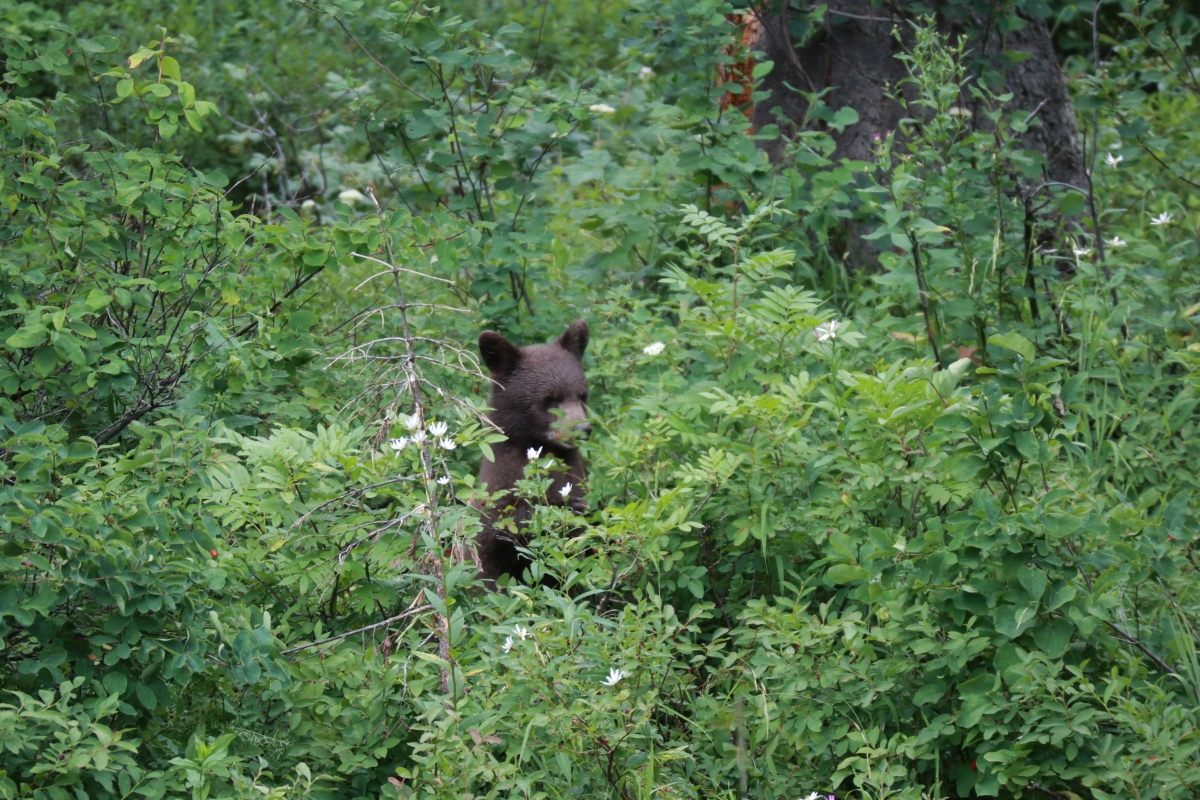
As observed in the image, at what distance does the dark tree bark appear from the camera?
7.05 metres

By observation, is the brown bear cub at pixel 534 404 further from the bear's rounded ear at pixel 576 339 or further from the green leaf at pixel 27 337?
the green leaf at pixel 27 337

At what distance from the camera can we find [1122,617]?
3.80 meters

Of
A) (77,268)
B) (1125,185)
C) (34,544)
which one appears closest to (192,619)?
(34,544)

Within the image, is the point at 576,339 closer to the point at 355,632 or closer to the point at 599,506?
the point at 599,506

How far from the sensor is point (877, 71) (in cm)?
718

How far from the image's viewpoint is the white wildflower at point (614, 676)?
3199 millimetres

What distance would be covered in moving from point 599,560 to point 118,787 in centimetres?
159

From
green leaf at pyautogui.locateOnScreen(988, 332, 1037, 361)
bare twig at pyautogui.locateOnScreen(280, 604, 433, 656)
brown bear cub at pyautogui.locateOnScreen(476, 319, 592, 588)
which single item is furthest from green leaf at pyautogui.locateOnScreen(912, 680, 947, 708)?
brown bear cub at pyautogui.locateOnScreen(476, 319, 592, 588)

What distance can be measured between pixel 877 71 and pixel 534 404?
3.27m

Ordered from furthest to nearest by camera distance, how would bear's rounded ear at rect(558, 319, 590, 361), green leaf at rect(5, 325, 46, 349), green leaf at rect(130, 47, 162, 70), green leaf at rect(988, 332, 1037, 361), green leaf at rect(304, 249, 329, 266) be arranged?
bear's rounded ear at rect(558, 319, 590, 361) < green leaf at rect(304, 249, 329, 266) < green leaf at rect(130, 47, 162, 70) < green leaf at rect(5, 325, 46, 349) < green leaf at rect(988, 332, 1037, 361)

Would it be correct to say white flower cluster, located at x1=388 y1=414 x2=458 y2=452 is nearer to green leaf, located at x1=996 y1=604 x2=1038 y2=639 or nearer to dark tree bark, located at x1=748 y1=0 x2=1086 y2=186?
green leaf, located at x1=996 y1=604 x2=1038 y2=639

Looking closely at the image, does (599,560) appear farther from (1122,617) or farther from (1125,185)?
(1125,185)

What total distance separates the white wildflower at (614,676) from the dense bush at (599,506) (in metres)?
0.04

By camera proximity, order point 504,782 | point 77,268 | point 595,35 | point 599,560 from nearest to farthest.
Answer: point 504,782 → point 599,560 → point 77,268 → point 595,35
